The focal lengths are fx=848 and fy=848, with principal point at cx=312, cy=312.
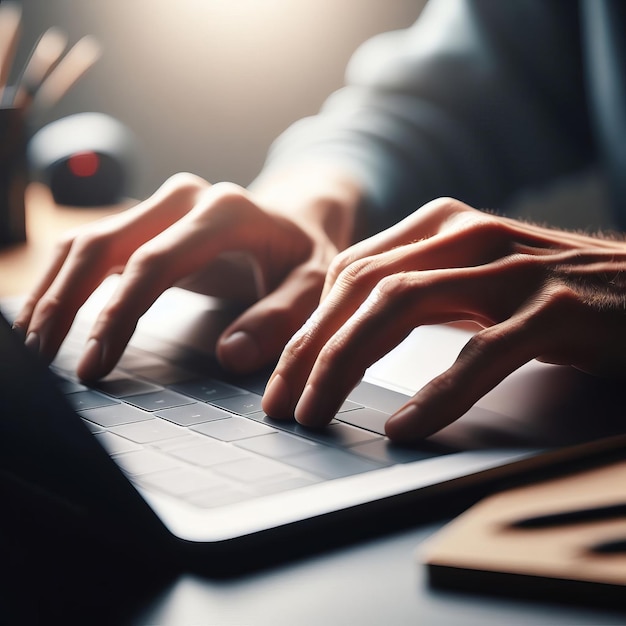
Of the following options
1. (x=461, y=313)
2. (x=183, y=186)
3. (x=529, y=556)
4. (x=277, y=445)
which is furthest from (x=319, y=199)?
(x=529, y=556)

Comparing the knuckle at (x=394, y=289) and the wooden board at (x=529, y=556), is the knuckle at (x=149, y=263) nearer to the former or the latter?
the knuckle at (x=394, y=289)

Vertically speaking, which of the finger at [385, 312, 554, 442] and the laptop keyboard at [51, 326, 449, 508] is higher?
the finger at [385, 312, 554, 442]

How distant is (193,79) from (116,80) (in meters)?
0.18

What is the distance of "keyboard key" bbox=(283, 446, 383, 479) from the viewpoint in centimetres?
37

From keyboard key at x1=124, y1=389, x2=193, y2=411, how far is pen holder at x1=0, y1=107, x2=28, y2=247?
0.64 m

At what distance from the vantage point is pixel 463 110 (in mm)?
1112

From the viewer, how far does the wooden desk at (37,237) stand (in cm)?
91

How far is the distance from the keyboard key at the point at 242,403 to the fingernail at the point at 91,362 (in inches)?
4.2

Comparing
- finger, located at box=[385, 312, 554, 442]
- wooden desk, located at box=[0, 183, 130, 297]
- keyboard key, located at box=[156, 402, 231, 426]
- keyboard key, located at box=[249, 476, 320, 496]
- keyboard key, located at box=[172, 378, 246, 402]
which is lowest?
wooden desk, located at box=[0, 183, 130, 297]

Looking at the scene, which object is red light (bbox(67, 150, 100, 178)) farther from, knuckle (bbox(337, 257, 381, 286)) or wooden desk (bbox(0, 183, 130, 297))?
knuckle (bbox(337, 257, 381, 286))

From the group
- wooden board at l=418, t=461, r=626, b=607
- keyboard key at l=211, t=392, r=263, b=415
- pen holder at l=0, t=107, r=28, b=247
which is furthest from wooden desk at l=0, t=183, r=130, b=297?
wooden board at l=418, t=461, r=626, b=607

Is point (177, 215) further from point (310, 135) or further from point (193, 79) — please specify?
point (193, 79)

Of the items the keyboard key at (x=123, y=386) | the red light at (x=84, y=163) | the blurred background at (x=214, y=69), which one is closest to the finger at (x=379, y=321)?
the keyboard key at (x=123, y=386)

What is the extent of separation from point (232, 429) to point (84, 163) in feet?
3.01
